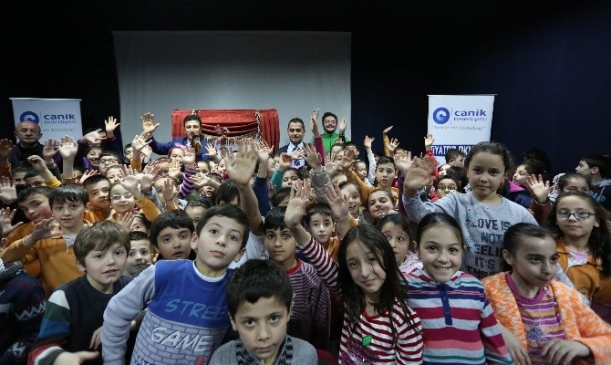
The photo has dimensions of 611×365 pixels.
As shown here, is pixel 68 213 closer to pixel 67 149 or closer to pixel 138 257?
pixel 138 257

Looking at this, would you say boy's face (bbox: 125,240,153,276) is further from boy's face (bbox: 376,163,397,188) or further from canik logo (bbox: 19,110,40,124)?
canik logo (bbox: 19,110,40,124)

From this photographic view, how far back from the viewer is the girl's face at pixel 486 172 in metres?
1.96

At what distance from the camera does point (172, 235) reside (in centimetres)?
214

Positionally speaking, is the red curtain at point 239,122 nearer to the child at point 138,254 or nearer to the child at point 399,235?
the child at point 138,254

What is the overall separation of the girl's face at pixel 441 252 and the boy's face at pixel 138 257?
1396 mm

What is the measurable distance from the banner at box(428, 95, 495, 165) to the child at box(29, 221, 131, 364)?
5.61m

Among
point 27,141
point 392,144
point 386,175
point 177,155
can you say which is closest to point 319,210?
point 386,175

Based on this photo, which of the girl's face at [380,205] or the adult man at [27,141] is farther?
the adult man at [27,141]

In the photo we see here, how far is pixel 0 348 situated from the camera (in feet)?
5.42

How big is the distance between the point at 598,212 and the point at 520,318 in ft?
3.00

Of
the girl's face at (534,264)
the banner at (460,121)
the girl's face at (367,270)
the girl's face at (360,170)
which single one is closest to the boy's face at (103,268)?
the girl's face at (367,270)

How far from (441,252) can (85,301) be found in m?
1.36

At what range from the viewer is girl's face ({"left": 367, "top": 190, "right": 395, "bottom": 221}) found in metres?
2.87

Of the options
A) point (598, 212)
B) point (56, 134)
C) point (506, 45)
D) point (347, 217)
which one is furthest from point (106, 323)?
point (506, 45)
